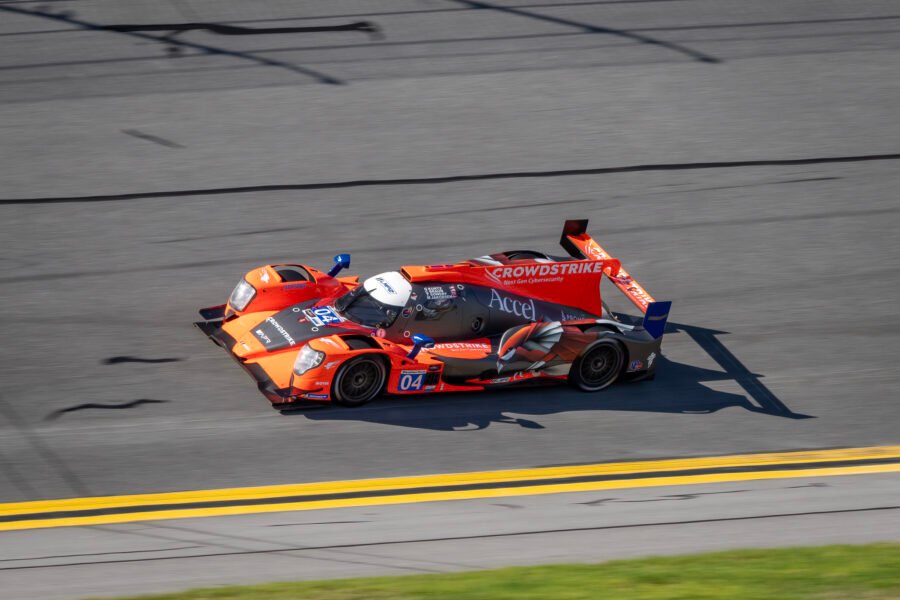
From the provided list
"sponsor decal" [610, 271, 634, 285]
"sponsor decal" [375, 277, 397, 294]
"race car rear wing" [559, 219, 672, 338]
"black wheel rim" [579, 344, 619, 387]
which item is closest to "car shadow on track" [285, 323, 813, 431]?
"black wheel rim" [579, 344, 619, 387]

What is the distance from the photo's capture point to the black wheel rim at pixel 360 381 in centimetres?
1259

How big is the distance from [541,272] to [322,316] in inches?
104

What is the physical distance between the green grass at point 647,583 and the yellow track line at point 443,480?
2127 millimetres

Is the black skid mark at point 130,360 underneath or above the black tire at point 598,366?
underneath

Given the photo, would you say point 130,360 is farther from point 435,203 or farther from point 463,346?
point 435,203

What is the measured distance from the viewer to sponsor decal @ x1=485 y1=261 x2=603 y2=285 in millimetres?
14000

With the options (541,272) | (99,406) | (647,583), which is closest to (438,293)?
(541,272)

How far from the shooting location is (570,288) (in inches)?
566

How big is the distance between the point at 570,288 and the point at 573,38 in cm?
1180

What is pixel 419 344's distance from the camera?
12898 mm

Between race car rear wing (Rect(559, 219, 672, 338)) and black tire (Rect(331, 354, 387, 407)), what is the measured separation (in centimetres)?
322

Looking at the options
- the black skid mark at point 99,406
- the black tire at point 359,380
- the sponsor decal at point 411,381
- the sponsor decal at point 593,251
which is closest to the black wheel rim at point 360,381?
the black tire at point 359,380

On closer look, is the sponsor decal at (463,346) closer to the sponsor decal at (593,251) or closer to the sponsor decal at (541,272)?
the sponsor decal at (541,272)

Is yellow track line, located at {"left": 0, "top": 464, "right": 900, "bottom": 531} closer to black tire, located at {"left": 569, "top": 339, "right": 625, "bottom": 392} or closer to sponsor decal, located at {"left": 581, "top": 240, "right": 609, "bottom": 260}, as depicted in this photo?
black tire, located at {"left": 569, "top": 339, "right": 625, "bottom": 392}
